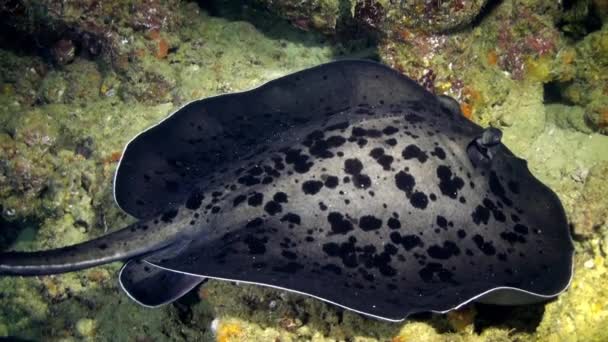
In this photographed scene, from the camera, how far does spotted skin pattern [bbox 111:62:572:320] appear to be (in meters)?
3.48

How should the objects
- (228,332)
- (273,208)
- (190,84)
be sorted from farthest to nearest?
(190,84), (228,332), (273,208)

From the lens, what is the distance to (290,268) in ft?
11.6

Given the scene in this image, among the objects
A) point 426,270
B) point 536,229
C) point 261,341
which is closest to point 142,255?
point 261,341

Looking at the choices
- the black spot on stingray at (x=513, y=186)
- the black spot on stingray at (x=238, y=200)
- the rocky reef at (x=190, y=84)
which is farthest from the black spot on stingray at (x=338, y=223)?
the black spot on stingray at (x=513, y=186)

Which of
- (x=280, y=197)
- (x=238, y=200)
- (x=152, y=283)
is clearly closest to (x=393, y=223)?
(x=280, y=197)

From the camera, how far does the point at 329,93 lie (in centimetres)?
502

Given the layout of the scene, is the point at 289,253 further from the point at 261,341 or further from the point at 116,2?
the point at 116,2

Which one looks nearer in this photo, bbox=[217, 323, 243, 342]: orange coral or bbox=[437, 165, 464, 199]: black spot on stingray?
bbox=[437, 165, 464, 199]: black spot on stingray

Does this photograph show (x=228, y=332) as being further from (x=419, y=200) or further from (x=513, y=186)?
(x=513, y=186)

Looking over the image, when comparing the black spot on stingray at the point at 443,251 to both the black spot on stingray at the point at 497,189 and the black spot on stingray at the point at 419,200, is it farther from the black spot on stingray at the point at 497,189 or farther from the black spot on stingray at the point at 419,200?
the black spot on stingray at the point at 497,189

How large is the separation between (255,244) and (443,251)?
5.06 ft

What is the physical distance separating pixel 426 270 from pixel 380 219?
555mm

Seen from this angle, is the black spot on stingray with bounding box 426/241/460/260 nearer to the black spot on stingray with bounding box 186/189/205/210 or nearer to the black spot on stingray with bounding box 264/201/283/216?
the black spot on stingray with bounding box 264/201/283/216

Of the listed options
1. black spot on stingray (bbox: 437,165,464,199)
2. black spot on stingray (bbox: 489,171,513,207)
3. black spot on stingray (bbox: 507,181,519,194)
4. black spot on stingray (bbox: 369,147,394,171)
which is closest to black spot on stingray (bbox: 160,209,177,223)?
A: black spot on stingray (bbox: 369,147,394,171)
